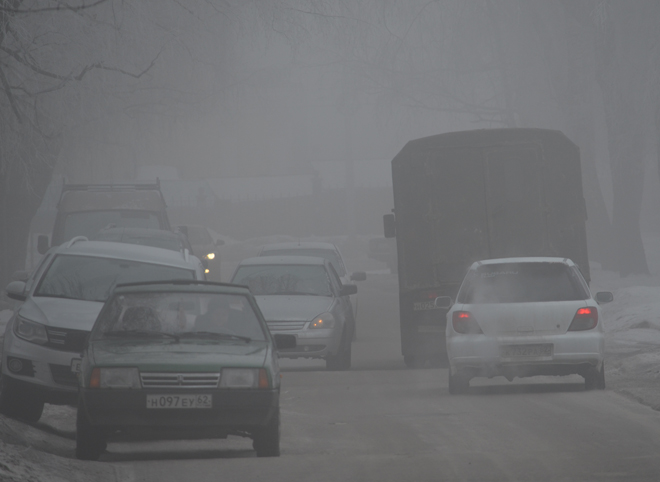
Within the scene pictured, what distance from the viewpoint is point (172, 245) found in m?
21.3

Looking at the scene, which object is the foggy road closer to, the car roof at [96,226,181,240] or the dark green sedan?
the dark green sedan

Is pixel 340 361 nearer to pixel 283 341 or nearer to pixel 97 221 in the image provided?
pixel 283 341

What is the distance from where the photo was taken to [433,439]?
8867mm

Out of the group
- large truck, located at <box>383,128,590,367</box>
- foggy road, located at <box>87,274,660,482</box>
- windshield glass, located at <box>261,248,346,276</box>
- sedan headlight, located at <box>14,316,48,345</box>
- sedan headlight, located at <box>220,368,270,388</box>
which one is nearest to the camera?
foggy road, located at <box>87,274,660,482</box>

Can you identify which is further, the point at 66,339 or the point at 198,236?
the point at 198,236

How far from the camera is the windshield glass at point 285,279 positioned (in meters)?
16.0

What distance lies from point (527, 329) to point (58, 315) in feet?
16.0

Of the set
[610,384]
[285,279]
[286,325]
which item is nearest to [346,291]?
[285,279]

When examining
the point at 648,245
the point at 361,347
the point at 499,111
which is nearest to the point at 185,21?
the point at 361,347

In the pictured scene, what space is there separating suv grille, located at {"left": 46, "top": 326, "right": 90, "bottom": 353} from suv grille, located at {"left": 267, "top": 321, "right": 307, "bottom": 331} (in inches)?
194

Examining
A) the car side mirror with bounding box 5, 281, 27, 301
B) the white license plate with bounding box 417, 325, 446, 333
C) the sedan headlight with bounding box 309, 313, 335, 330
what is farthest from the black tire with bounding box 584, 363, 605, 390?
the car side mirror with bounding box 5, 281, 27, 301

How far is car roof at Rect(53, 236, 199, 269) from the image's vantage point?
38.5 ft

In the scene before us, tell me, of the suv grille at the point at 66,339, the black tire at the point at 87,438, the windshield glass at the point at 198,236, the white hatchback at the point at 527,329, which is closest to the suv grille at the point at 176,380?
the black tire at the point at 87,438

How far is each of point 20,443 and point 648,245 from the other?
3869 centimetres
